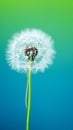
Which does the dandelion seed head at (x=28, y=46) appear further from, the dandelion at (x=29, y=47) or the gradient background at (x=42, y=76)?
the gradient background at (x=42, y=76)

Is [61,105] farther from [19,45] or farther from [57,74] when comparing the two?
[19,45]

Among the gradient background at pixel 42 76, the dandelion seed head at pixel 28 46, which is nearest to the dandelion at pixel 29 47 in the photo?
the dandelion seed head at pixel 28 46

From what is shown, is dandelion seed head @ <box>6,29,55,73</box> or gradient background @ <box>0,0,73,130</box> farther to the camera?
gradient background @ <box>0,0,73,130</box>

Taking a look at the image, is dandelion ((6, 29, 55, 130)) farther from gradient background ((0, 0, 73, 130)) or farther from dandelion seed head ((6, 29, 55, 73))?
gradient background ((0, 0, 73, 130))

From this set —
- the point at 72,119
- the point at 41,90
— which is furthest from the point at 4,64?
the point at 72,119

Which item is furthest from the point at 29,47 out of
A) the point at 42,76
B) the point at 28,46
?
the point at 42,76

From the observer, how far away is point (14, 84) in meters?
1.43

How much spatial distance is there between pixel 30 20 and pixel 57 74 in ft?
1.16

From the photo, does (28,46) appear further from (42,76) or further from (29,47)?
(42,76)

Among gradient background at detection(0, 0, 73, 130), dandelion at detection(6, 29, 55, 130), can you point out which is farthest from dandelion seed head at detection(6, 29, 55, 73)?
gradient background at detection(0, 0, 73, 130)

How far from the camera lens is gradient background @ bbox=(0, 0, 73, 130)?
4.64 feet

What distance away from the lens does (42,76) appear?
4.70 ft

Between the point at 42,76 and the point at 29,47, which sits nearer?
the point at 29,47

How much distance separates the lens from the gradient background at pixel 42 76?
55.7 inches
